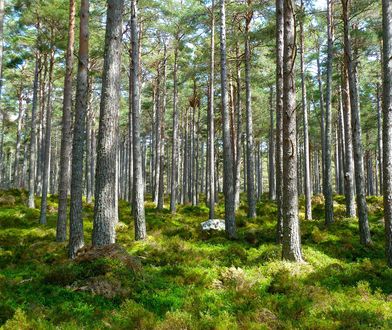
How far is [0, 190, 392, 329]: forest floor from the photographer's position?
5.42 meters

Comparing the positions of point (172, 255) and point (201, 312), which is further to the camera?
point (172, 255)

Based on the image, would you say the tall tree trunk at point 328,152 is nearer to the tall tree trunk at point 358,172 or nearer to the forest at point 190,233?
the forest at point 190,233

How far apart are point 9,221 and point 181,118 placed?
79.7 ft

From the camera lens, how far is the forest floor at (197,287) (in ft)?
17.8

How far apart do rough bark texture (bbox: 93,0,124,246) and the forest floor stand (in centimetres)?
73

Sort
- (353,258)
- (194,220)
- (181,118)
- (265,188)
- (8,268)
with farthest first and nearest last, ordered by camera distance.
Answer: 1. (265,188)
2. (181,118)
3. (194,220)
4. (353,258)
5. (8,268)

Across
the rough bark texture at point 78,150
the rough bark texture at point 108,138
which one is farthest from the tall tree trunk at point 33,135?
the rough bark texture at point 108,138

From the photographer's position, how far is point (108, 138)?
326 inches

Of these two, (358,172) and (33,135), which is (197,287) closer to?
(358,172)

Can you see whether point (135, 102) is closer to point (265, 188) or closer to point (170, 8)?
point (170, 8)

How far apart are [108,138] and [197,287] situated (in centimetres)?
397

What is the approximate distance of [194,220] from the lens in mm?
17906

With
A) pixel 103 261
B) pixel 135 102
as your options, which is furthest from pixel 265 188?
pixel 103 261

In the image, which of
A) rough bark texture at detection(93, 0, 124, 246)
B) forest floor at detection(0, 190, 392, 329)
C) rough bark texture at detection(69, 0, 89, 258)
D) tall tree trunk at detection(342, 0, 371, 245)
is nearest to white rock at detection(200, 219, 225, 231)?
forest floor at detection(0, 190, 392, 329)
